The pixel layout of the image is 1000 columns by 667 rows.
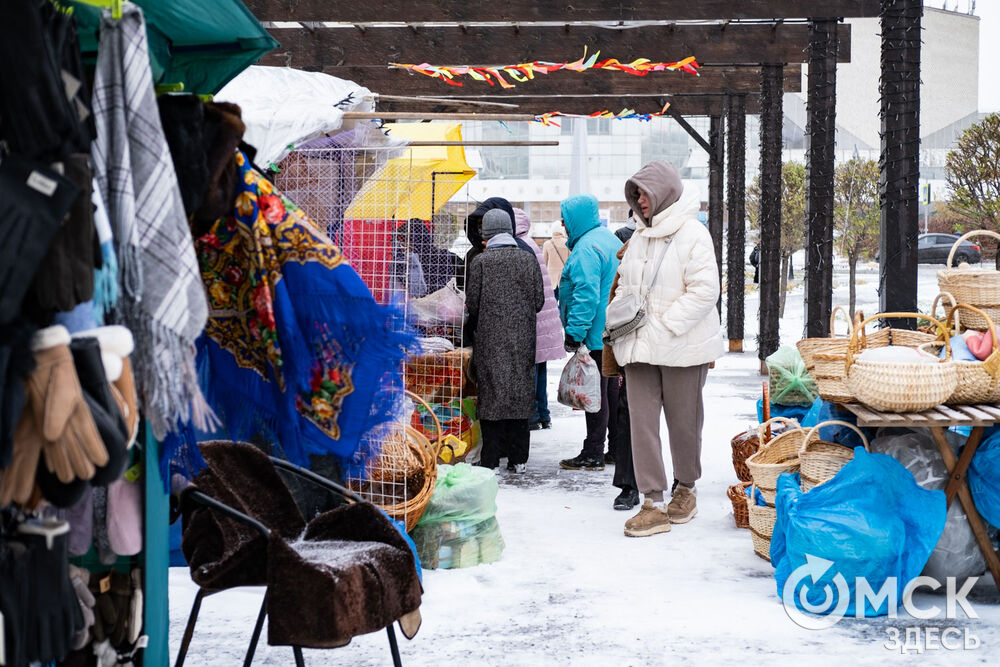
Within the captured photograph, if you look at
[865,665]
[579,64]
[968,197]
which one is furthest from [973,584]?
[968,197]

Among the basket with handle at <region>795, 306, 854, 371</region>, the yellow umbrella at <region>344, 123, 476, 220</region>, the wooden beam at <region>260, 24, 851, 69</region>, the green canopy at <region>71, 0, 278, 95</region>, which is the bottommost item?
the basket with handle at <region>795, 306, 854, 371</region>

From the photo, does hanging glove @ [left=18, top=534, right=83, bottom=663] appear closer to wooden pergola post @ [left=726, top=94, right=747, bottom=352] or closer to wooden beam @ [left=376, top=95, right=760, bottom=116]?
wooden pergola post @ [left=726, top=94, right=747, bottom=352]

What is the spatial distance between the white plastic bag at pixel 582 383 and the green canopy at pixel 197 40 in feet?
12.2

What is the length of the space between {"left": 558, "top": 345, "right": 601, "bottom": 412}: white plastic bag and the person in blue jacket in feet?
0.44

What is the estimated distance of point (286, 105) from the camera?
5.05 m

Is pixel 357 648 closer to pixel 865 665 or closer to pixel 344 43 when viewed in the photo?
pixel 865 665

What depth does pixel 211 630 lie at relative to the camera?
3.89 metres

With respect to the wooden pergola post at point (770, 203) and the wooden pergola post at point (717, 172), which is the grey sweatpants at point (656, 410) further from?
the wooden pergola post at point (717, 172)

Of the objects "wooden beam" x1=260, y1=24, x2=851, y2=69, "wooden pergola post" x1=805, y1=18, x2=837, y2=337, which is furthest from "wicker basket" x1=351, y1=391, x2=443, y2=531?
"wooden beam" x1=260, y1=24, x2=851, y2=69

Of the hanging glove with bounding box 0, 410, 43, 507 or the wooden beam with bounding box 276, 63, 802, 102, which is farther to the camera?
the wooden beam with bounding box 276, 63, 802, 102

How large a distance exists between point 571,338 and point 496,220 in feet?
2.82

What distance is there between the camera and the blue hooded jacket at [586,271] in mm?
6438

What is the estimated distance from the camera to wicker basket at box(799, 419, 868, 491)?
14.4ft

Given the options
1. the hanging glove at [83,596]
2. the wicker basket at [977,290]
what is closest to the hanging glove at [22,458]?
the hanging glove at [83,596]
